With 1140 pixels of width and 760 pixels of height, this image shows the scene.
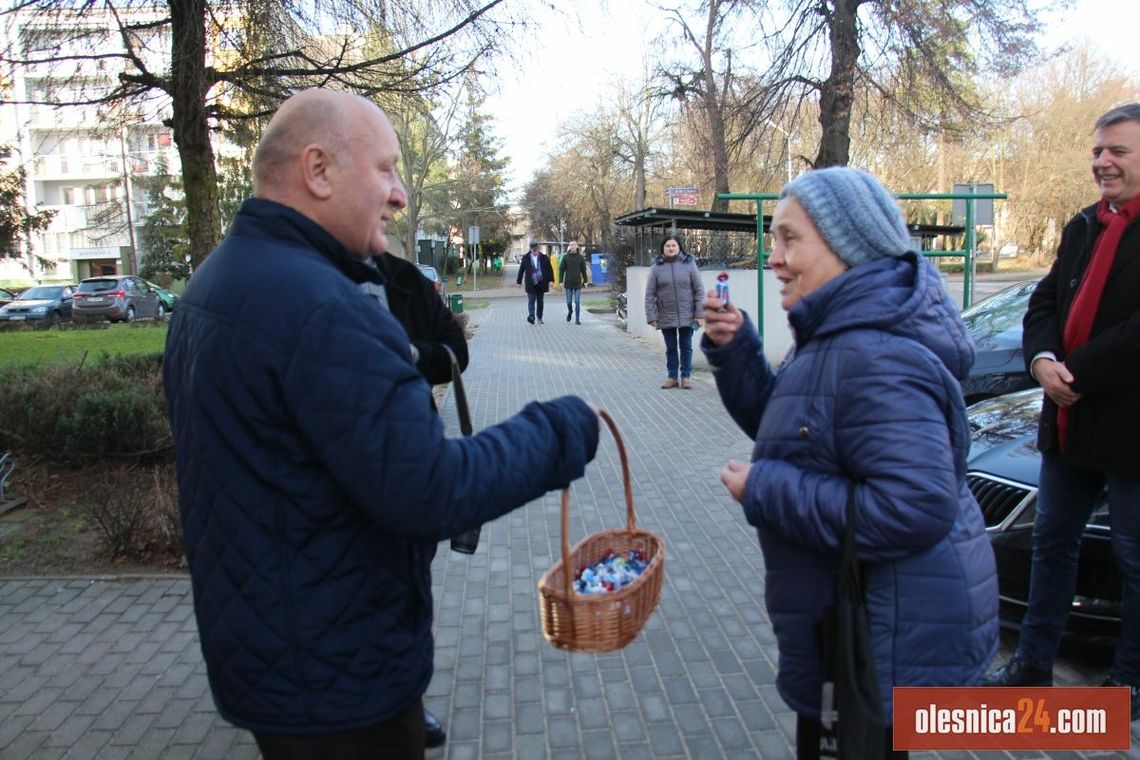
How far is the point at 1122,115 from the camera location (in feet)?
9.53

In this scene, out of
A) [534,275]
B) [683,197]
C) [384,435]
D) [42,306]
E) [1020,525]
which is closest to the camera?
[384,435]

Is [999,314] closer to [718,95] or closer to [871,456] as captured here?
[871,456]

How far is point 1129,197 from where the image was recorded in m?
2.92

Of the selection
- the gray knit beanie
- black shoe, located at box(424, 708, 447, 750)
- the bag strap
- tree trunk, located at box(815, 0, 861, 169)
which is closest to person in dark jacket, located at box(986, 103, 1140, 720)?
the gray knit beanie

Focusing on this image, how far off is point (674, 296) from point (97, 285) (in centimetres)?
2532

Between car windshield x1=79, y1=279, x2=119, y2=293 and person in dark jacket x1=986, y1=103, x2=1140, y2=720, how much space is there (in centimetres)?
3100

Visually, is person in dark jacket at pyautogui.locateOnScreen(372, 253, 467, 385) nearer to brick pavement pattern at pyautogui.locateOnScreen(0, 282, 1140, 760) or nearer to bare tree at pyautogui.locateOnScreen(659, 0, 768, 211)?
brick pavement pattern at pyautogui.locateOnScreen(0, 282, 1140, 760)

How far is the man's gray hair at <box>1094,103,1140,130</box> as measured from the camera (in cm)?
288

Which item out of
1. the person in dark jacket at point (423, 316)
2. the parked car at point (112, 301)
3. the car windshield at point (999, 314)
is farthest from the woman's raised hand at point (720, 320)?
the parked car at point (112, 301)

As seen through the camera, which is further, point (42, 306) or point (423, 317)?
point (42, 306)

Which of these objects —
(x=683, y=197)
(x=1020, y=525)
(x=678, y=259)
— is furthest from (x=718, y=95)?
(x=1020, y=525)

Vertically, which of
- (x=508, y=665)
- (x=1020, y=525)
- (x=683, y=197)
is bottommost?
(x=508, y=665)

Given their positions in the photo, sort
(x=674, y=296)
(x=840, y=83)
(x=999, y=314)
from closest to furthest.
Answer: (x=999, y=314), (x=674, y=296), (x=840, y=83)

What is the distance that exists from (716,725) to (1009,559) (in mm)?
1626
